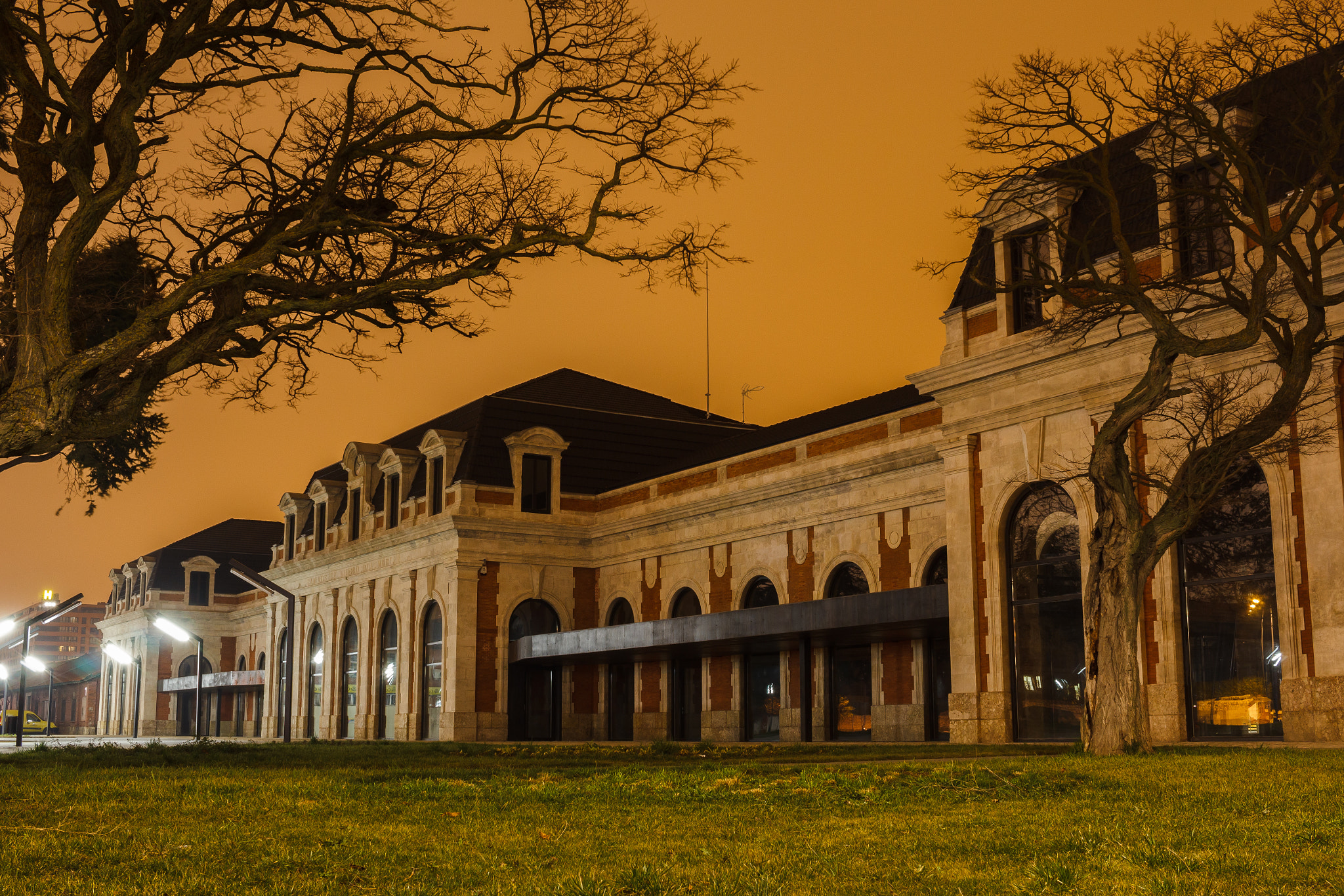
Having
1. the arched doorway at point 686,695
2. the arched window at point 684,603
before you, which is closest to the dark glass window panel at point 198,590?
the arched window at point 684,603

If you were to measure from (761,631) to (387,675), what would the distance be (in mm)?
21318

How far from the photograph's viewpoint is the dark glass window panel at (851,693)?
108ft

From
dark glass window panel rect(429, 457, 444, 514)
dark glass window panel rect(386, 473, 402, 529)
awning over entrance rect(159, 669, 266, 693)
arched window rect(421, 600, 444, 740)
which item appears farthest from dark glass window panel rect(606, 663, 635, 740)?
awning over entrance rect(159, 669, 266, 693)

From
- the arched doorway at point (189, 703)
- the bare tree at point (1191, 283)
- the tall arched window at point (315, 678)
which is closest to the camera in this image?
the bare tree at point (1191, 283)

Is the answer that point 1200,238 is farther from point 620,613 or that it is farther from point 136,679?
point 136,679

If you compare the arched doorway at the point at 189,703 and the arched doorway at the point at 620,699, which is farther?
the arched doorway at the point at 189,703

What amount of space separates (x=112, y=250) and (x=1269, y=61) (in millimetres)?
19055

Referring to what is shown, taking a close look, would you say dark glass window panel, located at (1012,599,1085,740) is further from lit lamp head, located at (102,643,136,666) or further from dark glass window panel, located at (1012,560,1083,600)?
lit lamp head, located at (102,643,136,666)

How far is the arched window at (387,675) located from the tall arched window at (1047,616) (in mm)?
27460

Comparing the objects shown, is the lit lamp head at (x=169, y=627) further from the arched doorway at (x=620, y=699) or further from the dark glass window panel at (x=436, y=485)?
the arched doorway at (x=620, y=699)

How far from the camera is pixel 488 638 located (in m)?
43.2

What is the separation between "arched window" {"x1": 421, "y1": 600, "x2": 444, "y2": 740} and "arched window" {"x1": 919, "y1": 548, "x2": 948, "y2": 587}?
61.5 feet

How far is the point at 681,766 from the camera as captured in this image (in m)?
15.3

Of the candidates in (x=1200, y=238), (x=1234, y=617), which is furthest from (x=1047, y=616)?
(x=1200, y=238)
